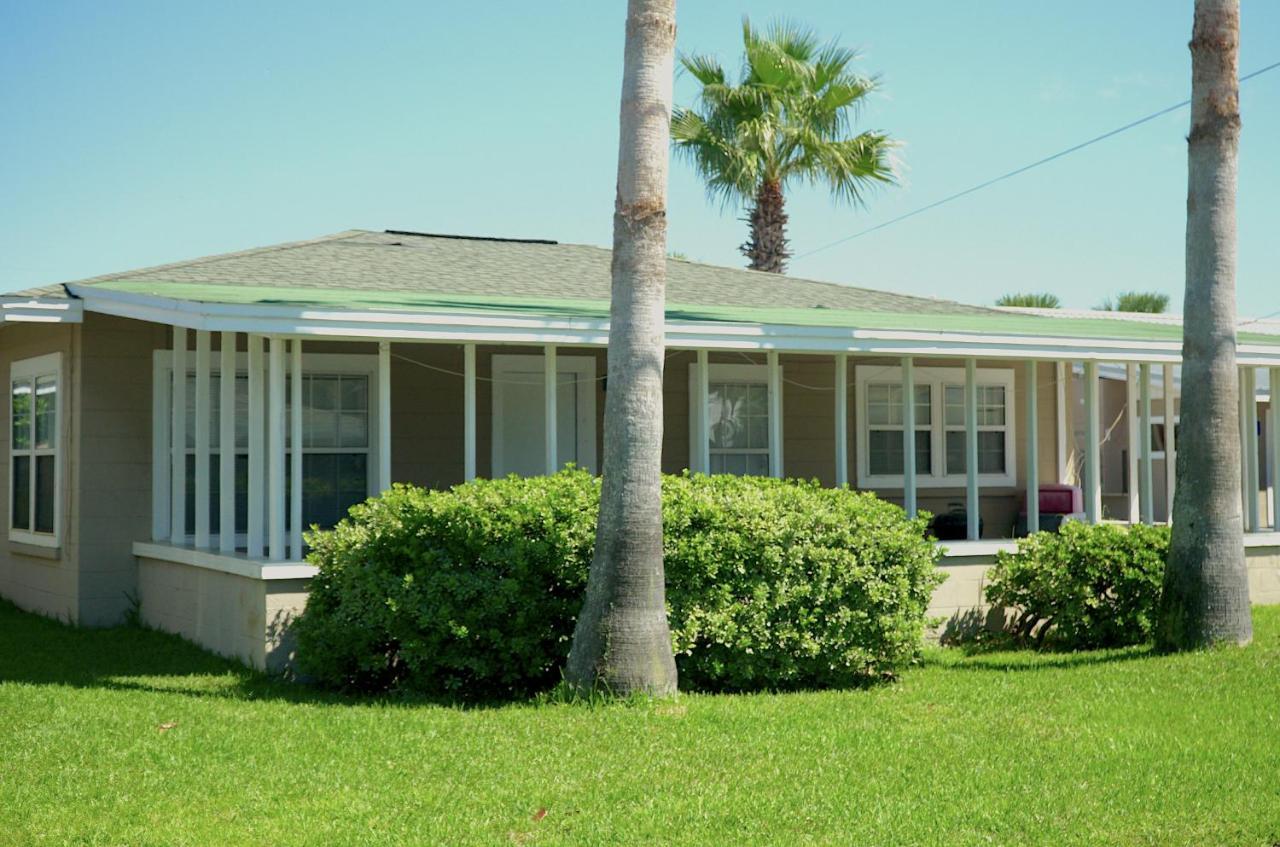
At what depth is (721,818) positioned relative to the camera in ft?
20.8

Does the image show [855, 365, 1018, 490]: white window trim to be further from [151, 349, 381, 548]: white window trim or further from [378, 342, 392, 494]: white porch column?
[378, 342, 392, 494]: white porch column

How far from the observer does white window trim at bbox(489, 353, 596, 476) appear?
1416 cm

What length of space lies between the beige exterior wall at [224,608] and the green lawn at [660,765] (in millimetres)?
379

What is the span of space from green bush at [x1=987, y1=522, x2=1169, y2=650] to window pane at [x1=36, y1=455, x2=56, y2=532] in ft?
30.8

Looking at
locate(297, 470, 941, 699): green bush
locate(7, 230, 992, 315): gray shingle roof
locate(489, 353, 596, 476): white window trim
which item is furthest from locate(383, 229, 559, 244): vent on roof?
locate(297, 470, 941, 699): green bush

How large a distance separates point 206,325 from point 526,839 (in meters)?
5.47

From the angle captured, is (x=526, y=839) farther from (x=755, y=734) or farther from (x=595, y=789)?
(x=755, y=734)

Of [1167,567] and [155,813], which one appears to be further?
[1167,567]

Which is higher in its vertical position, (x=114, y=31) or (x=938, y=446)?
(x=114, y=31)

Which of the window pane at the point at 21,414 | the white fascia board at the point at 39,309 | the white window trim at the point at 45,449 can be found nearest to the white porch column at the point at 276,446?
the white fascia board at the point at 39,309

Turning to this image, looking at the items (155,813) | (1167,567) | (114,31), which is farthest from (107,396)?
(114,31)

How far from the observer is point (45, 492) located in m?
14.0

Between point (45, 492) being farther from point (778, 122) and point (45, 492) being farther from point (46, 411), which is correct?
point (778, 122)

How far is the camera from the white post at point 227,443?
1141cm
